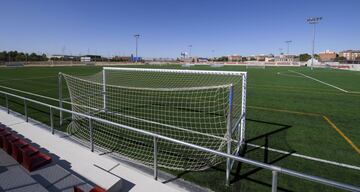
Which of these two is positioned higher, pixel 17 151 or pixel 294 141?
pixel 17 151

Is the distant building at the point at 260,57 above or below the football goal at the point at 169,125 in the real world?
above

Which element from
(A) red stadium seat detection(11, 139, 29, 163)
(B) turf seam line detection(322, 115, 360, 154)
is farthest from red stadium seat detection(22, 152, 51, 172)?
(B) turf seam line detection(322, 115, 360, 154)

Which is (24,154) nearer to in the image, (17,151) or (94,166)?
(17,151)

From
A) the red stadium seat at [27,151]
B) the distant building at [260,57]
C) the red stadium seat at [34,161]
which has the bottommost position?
the red stadium seat at [34,161]

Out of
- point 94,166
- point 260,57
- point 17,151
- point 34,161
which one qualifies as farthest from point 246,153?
point 260,57

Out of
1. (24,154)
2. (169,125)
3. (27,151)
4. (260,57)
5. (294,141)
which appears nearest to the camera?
(24,154)

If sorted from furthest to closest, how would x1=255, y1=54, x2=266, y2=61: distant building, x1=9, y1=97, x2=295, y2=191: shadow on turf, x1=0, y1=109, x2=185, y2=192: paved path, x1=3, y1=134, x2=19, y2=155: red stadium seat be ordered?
x1=255, y1=54, x2=266, y2=61: distant building
x1=3, y1=134, x2=19, y2=155: red stadium seat
x1=9, y1=97, x2=295, y2=191: shadow on turf
x1=0, y1=109, x2=185, y2=192: paved path

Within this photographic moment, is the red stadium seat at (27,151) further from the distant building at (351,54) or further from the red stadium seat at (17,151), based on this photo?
the distant building at (351,54)

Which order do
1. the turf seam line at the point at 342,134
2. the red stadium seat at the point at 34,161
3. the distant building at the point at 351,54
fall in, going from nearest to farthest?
the red stadium seat at the point at 34,161 < the turf seam line at the point at 342,134 < the distant building at the point at 351,54

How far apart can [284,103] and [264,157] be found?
24.6ft

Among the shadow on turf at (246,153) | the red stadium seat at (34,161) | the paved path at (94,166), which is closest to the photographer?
the paved path at (94,166)

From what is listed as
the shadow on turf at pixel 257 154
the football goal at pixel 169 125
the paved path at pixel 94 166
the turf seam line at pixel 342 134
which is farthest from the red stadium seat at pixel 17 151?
the turf seam line at pixel 342 134

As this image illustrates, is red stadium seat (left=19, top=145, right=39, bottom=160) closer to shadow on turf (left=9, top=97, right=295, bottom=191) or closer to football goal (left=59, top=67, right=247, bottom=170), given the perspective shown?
football goal (left=59, top=67, right=247, bottom=170)

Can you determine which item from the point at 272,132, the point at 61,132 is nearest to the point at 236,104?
the point at 272,132
